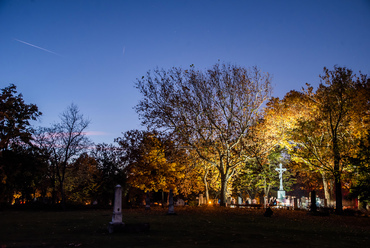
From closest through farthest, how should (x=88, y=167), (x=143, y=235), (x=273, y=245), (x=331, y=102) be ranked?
(x=273, y=245) → (x=143, y=235) → (x=331, y=102) → (x=88, y=167)

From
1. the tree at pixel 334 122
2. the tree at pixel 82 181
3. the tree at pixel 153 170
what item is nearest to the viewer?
the tree at pixel 334 122

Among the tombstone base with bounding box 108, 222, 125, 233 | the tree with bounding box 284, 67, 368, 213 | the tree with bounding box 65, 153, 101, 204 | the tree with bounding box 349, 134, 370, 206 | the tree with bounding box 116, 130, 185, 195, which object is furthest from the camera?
the tree with bounding box 65, 153, 101, 204

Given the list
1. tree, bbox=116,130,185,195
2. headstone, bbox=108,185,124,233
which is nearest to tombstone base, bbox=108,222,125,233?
headstone, bbox=108,185,124,233

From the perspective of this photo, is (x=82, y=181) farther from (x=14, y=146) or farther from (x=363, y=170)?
(x=363, y=170)

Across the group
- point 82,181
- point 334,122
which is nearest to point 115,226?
point 334,122

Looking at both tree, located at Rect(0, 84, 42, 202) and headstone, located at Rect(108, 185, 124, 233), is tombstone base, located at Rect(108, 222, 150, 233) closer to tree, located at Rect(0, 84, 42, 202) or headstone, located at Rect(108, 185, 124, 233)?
headstone, located at Rect(108, 185, 124, 233)

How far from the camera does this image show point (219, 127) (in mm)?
30000

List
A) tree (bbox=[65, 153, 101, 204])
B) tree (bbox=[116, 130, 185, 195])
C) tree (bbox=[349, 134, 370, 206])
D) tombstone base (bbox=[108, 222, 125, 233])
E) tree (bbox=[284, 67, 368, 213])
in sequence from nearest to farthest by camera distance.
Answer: tombstone base (bbox=[108, 222, 125, 233])
tree (bbox=[349, 134, 370, 206])
tree (bbox=[284, 67, 368, 213])
tree (bbox=[116, 130, 185, 195])
tree (bbox=[65, 153, 101, 204])

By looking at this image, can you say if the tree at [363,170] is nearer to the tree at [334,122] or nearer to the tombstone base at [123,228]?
the tree at [334,122]

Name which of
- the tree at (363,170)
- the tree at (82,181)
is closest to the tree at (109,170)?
the tree at (82,181)

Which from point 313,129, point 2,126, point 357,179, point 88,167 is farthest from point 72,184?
point 357,179

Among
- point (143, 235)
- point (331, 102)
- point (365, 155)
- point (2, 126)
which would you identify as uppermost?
point (331, 102)

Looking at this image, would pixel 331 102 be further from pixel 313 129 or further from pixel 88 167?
pixel 88 167

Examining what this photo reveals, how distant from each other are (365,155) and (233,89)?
1155 cm
